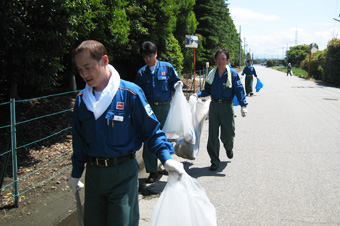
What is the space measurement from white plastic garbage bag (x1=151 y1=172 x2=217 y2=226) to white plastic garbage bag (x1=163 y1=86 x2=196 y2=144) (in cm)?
238

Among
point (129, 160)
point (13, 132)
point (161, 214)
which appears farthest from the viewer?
point (13, 132)

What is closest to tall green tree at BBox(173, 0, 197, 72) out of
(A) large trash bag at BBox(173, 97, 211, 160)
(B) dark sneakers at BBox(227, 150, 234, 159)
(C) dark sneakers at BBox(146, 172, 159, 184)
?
(A) large trash bag at BBox(173, 97, 211, 160)

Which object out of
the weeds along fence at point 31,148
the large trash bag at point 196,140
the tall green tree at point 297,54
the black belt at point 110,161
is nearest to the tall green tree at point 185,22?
the weeds along fence at point 31,148

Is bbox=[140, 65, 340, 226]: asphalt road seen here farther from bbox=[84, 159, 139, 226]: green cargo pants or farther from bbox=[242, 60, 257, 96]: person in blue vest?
bbox=[242, 60, 257, 96]: person in blue vest

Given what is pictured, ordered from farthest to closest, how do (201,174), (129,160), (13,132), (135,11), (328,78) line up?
1. (328,78)
2. (135,11)
3. (201,174)
4. (13,132)
5. (129,160)

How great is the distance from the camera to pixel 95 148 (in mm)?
2271

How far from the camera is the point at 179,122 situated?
4691 mm

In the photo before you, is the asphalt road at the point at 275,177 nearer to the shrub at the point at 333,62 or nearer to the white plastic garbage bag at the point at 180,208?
the white plastic garbage bag at the point at 180,208

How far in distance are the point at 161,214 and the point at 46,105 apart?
6152 millimetres

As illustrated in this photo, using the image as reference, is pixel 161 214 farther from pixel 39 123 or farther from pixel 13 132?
pixel 39 123

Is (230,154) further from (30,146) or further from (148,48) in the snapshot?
(30,146)

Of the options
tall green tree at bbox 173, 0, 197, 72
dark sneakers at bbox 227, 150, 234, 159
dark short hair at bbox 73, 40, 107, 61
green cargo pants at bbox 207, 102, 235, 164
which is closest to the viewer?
dark short hair at bbox 73, 40, 107, 61

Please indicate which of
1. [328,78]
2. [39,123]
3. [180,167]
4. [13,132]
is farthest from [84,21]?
[328,78]

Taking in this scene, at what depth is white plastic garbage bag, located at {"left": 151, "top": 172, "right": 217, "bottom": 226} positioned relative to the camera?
2184 mm
